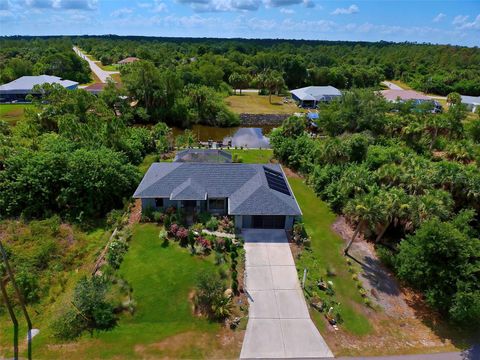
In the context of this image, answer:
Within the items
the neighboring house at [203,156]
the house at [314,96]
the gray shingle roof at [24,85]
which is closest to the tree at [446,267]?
the neighboring house at [203,156]

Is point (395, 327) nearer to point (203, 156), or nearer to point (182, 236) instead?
point (182, 236)

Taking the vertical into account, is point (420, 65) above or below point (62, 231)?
above

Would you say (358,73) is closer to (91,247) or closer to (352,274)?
(352,274)

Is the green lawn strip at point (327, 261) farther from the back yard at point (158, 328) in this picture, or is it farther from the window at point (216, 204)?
the window at point (216, 204)

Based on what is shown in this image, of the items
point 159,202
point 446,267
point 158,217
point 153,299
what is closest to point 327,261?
point 446,267

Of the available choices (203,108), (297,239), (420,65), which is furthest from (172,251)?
(420,65)

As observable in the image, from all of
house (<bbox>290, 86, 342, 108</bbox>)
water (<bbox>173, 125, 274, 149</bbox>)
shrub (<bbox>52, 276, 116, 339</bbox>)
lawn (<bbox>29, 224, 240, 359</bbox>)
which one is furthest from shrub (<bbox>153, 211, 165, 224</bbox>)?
house (<bbox>290, 86, 342, 108</bbox>)
